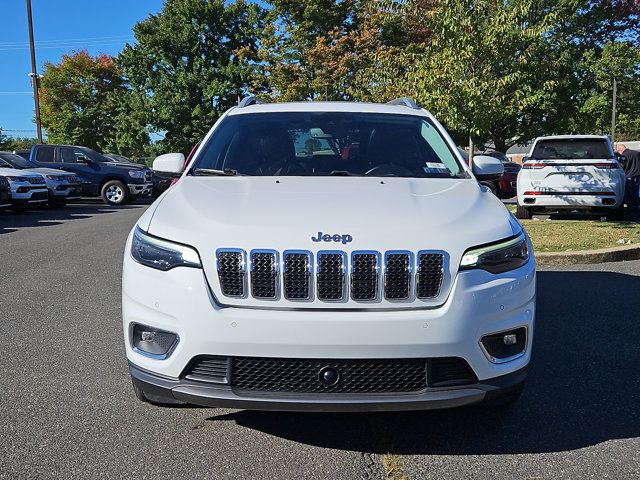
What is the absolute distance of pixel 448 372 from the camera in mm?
2766

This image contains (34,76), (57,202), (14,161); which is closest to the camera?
(14,161)

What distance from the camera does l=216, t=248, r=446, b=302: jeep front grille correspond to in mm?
2717

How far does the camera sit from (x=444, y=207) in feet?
10.3

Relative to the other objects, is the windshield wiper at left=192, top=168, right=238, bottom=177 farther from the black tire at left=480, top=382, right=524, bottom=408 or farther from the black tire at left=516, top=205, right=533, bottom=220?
the black tire at left=516, top=205, right=533, bottom=220

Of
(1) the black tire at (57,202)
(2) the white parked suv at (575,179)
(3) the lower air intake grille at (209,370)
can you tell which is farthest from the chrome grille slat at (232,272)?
(1) the black tire at (57,202)

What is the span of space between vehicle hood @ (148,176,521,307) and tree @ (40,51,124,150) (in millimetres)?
46538

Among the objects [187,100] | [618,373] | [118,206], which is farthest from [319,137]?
[187,100]

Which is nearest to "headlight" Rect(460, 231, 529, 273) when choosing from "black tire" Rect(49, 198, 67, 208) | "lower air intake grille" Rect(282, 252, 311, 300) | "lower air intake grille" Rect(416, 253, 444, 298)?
"lower air intake grille" Rect(416, 253, 444, 298)

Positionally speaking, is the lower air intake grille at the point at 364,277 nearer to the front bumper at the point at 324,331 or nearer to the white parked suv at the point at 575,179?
the front bumper at the point at 324,331

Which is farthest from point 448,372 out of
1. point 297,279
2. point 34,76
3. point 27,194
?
point 34,76

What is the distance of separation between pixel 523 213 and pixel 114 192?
1332cm

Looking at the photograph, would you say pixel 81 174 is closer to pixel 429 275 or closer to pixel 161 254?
pixel 161 254

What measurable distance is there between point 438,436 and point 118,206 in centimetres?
1808

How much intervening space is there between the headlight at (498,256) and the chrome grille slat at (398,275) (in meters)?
0.26
